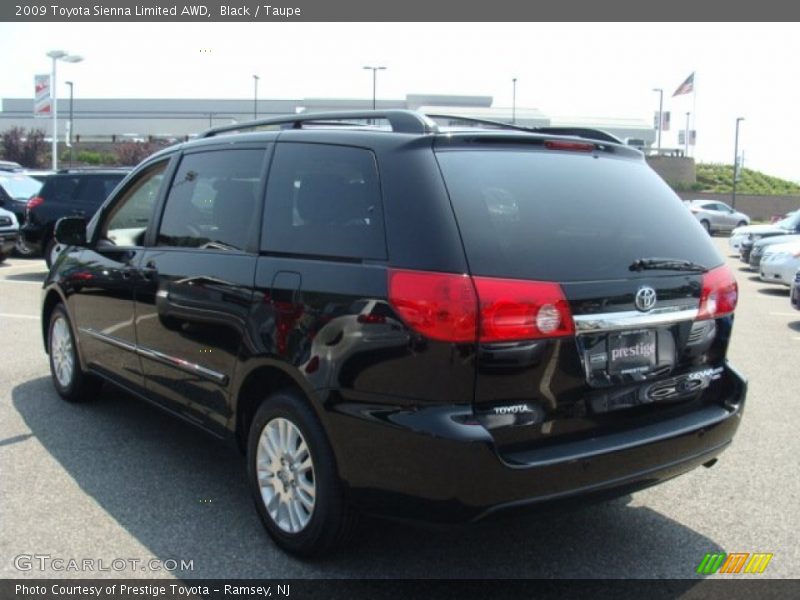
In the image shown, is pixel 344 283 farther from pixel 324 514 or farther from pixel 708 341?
pixel 708 341

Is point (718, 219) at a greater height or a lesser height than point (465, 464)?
greater

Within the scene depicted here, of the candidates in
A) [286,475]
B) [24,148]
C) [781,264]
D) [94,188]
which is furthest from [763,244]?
[24,148]

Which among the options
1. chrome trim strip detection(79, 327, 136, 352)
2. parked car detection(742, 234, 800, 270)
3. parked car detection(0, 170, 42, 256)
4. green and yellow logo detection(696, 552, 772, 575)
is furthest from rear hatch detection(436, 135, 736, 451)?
parked car detection(0, 170, 42, 256)

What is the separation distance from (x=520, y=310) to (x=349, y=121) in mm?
1589

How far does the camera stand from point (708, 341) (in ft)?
12.1

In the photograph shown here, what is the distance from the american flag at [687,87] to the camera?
49.3m

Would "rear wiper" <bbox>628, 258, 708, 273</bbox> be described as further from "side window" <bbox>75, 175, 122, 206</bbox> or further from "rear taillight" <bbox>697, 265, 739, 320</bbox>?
"side window" <bbox>75, 175, 122, 206</bbox>

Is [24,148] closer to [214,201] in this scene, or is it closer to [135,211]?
[135,211]

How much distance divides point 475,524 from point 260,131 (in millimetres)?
2377

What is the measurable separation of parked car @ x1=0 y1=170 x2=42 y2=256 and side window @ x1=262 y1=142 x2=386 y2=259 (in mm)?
14240

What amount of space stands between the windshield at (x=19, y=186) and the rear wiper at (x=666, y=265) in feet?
54.3

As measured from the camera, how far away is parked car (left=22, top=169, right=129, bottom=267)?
1483cm

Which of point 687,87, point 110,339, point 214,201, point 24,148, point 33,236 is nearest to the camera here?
point 214,201

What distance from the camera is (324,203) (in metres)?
3.63
